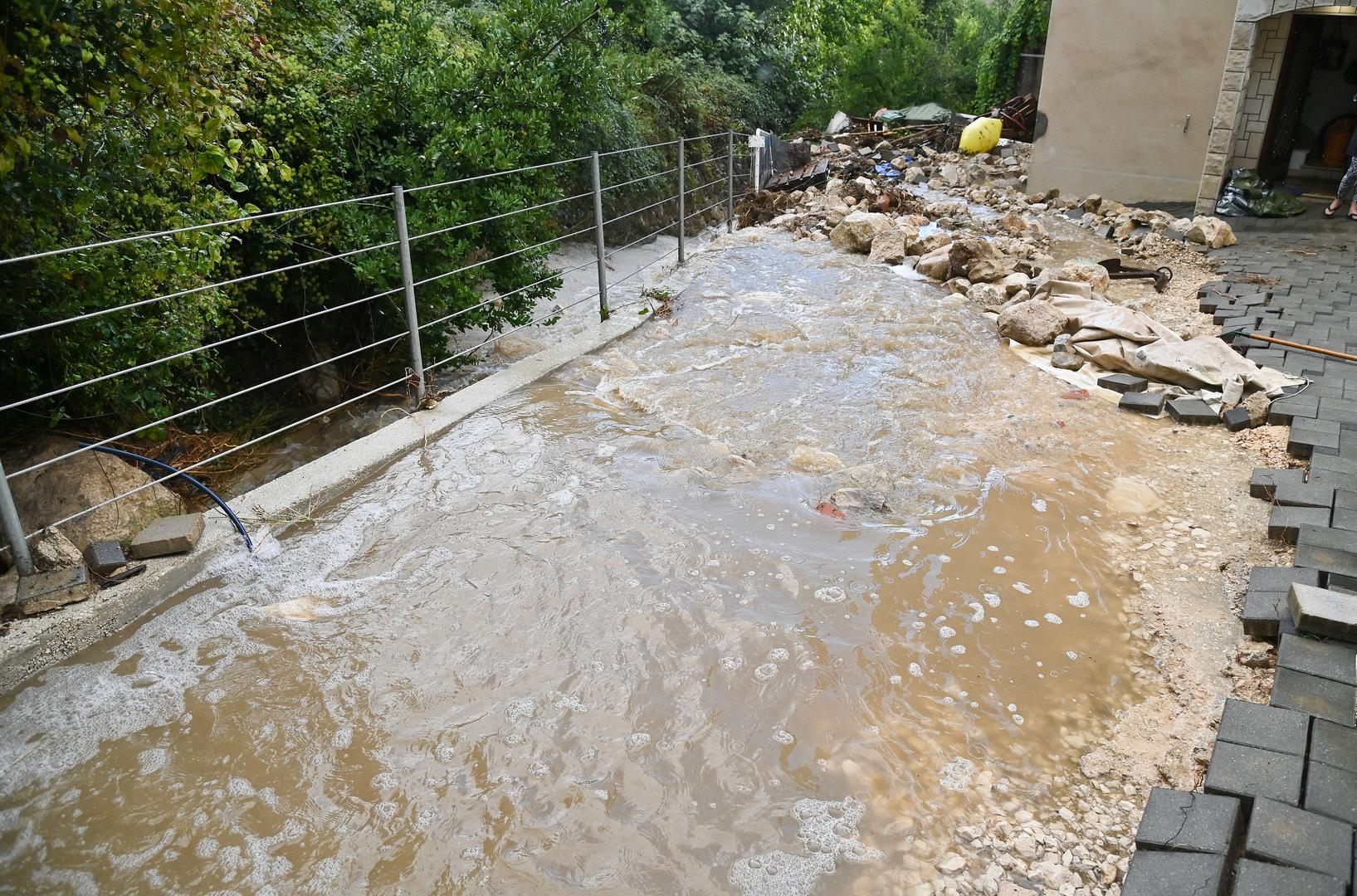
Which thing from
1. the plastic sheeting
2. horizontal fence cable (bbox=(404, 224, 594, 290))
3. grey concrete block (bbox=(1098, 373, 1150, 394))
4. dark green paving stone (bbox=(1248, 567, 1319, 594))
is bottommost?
grey concrete block (bbox=(1098, 373, 1150, 394))

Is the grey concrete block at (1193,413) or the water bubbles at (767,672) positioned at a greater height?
the water bubbles at (767,672)

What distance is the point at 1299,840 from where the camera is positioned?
84.3 inches

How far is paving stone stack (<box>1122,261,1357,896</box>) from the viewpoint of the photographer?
2.09 meters

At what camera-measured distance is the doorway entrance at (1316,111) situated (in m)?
11.2

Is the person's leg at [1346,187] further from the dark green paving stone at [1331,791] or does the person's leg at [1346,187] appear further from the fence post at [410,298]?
the fence post at [410,298]

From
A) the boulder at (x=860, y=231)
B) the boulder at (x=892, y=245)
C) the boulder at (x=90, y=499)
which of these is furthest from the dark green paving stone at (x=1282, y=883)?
the boulder at (x=860, y=231)

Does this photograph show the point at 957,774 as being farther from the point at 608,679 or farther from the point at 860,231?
the point at 860,231

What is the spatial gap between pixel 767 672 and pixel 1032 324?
14.3 ft

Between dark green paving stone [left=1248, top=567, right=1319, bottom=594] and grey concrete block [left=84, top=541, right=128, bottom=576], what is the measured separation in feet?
13.3

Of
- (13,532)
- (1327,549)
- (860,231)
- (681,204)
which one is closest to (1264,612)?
(1327,549)

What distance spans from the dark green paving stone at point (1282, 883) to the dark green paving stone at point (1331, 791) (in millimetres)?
246

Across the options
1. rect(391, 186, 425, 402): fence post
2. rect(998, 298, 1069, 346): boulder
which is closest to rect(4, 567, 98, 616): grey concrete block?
rect(391, 186, 425, 402): fence post

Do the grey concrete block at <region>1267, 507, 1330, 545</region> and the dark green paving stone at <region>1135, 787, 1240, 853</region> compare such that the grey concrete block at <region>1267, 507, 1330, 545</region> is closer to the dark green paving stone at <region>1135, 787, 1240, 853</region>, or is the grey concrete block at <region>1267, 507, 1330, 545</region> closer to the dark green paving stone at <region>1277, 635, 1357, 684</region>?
the dark green paving stone at <region>1277, 635, 1357, 684</region>

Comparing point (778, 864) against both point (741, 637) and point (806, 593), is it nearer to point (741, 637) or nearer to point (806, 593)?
point (741, 637)
